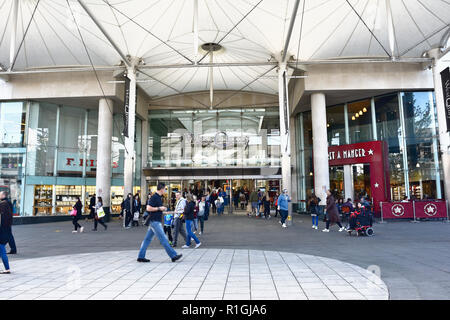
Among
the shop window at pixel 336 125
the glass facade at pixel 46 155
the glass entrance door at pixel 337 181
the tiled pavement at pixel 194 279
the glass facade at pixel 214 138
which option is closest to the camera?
the tiled pavement at pixel 194 279

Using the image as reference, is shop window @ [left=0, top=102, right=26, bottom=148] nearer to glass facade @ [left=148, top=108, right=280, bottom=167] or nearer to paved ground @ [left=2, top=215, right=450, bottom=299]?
glass facade @ [left=148, top=108, right=280, bottom=167]

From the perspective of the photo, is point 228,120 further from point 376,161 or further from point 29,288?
point 29,288

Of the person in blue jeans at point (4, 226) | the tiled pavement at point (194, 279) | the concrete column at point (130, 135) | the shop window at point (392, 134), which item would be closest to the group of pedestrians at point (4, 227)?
the person in blue jeans at point (4, 226)

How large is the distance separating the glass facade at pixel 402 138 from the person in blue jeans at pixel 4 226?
21012 mm

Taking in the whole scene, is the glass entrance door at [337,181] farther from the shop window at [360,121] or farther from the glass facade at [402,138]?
the shop window at [360,121]

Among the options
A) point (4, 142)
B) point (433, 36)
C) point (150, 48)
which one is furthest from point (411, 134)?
point (4, 142)

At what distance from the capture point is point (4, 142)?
2172 cm

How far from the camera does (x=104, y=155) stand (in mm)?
21688

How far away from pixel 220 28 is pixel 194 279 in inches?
667

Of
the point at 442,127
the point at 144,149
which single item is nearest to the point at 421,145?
the point at 442,127

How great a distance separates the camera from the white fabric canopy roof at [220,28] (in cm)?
1678

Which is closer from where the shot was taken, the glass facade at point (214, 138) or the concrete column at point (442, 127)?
the concrete column at point (442, 127)

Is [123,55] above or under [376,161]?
above
